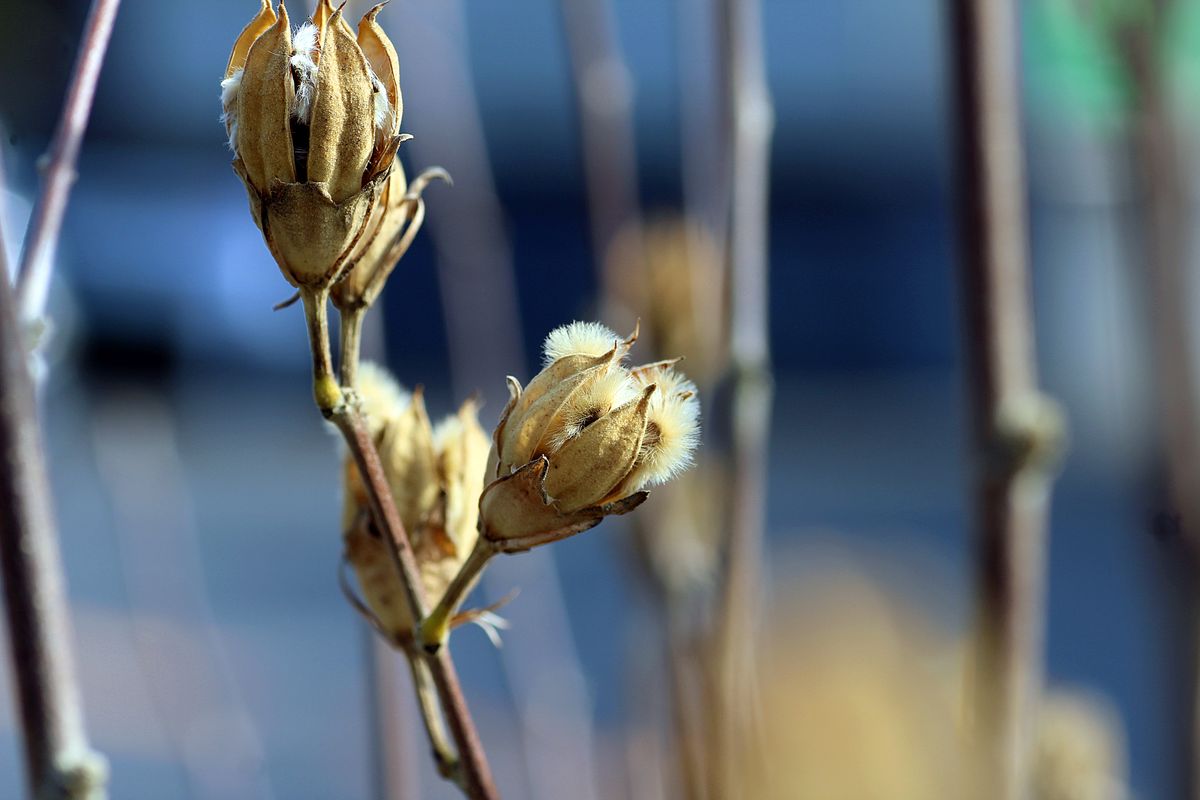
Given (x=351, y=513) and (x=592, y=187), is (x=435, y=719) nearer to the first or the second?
(x=351, y=513)

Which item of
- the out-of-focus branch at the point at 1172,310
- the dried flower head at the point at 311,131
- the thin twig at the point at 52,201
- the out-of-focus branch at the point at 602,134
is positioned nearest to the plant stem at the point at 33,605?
the thin twig at the point at 52,201

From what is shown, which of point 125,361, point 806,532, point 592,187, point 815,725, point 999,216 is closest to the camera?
point 999,216

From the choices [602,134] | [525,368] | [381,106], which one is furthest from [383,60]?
[525,368]


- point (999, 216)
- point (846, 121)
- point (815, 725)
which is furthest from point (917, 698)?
point (846, 121)

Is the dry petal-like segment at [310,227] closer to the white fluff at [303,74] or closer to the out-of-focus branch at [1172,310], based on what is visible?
the white fluff at [303,74]

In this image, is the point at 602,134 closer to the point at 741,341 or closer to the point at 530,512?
the point at 741,341

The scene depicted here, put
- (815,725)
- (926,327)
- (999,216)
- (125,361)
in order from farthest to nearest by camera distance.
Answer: (926,327) < (125,361) < (815,725) < (999,216)
